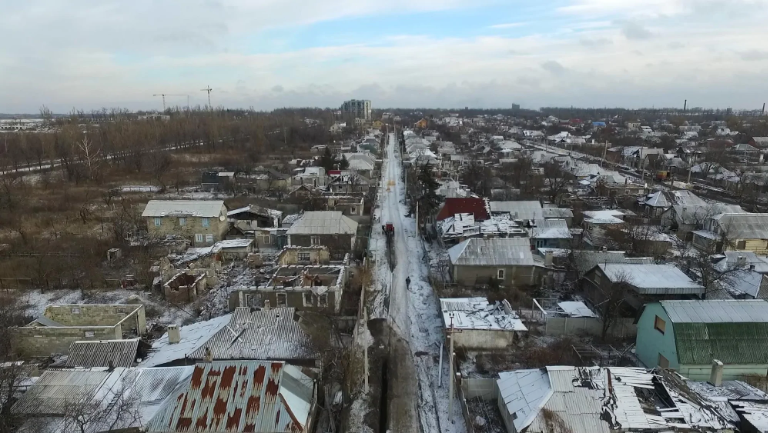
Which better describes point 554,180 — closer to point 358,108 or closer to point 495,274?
point 495,274

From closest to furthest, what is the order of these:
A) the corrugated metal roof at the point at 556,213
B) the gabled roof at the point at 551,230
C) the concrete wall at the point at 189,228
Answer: the gabled roof at the point at 551,230 < the concrete wall at the point at 189,228 < the corrugated metal roof at the point at 556,213

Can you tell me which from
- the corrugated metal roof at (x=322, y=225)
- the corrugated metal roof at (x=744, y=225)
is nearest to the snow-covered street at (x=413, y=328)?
the corrugated metal roof at (x=322, y=225)

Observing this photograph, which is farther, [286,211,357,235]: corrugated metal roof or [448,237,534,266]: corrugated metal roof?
[286,211,357,235]: corrugated metal roof

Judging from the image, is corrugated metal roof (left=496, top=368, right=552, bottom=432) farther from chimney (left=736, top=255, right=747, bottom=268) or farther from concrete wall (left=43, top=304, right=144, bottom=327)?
chimney (left=736, top=255, right=747, bottom=268)

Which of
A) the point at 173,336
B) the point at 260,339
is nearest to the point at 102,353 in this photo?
the point at 173,336

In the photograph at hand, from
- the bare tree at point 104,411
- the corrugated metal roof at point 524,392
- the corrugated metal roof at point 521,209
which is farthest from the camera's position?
the corrugated metal roof at point 521,209

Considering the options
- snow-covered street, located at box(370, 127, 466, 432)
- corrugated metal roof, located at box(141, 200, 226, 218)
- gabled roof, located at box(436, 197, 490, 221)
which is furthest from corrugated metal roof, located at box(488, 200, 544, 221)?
corrugated metal roof, located at box(141, 200, 226, 218)

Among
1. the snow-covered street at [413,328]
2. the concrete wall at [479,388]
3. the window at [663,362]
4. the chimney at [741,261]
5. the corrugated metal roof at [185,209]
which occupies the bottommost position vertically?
the snow-covered street at [413,328]

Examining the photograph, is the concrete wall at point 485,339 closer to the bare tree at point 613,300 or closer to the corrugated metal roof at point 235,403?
the bare tree at point 613,300
